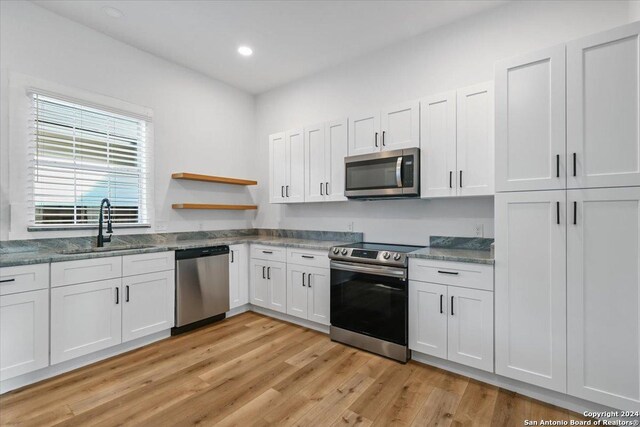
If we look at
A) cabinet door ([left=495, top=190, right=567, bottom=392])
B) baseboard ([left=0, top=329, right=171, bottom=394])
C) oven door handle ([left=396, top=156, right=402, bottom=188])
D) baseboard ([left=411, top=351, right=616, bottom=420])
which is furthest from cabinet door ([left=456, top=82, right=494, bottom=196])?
baseboard ([left=0, top=329, right=171, bottom=394])

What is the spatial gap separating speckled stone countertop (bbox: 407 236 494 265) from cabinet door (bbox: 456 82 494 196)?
1.70 feet

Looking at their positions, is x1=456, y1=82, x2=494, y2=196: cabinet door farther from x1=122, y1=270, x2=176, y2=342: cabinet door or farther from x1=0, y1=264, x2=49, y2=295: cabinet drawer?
x1=0, y1=264, x2=49, y2=295: cabinet drawer

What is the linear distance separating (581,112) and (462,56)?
1.40 m

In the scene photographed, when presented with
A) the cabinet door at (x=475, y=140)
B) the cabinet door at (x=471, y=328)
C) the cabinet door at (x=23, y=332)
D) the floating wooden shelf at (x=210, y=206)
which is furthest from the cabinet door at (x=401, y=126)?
the cabinet door at (x=23, y=332)

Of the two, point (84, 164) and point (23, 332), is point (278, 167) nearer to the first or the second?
point (84, 164)

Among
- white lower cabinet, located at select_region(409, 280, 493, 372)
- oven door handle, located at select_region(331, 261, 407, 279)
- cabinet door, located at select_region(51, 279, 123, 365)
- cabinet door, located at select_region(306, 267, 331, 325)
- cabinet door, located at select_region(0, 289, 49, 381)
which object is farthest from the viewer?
cabinet door, located at select_region(306, 267, 331, 325)

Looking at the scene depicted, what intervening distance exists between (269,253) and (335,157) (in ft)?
4.65

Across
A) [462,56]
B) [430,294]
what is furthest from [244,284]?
[462,56]

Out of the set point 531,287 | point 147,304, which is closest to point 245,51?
point 147,304

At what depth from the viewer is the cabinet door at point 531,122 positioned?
205 centimetres

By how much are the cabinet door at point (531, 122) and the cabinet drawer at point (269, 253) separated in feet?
7.71

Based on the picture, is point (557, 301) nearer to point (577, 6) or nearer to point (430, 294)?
point (430, 294)

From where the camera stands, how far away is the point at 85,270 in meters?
2.63

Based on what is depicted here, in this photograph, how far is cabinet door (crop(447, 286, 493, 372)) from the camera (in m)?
2.31
